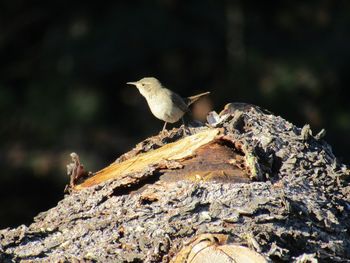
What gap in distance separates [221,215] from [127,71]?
9.25m

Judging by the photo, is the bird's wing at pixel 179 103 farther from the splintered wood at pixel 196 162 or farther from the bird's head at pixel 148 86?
the splintered wood at pixel 196 162

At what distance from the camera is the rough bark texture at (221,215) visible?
423 centimetres

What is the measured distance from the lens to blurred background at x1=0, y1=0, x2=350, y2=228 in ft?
43.7

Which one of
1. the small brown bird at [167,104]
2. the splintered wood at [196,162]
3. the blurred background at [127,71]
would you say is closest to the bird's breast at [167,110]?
the small brown bird at [167,104]

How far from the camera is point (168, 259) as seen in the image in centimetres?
421

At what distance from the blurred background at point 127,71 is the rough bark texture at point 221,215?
8.28m

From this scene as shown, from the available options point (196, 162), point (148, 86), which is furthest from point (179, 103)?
point (196, 162)

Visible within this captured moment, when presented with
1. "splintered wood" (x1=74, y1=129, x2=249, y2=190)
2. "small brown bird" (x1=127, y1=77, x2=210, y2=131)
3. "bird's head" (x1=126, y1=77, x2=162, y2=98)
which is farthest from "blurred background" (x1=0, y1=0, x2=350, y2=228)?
"splintered wood" (x1=74, y1=129, x2=249, y2=190)

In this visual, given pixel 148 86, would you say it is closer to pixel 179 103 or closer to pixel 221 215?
pixel 179 103

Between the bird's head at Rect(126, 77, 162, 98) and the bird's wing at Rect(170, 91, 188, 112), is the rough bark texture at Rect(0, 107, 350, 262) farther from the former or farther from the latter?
the bird's head at Rect(126, 77, 162, 98)

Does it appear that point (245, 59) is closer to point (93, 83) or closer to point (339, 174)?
point (93, 83)

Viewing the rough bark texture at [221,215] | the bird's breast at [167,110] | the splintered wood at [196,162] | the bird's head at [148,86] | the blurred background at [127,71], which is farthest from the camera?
the blurred background at [127,71]

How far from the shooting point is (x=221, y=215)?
426cm

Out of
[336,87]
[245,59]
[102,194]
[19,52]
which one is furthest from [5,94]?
[102,194]
